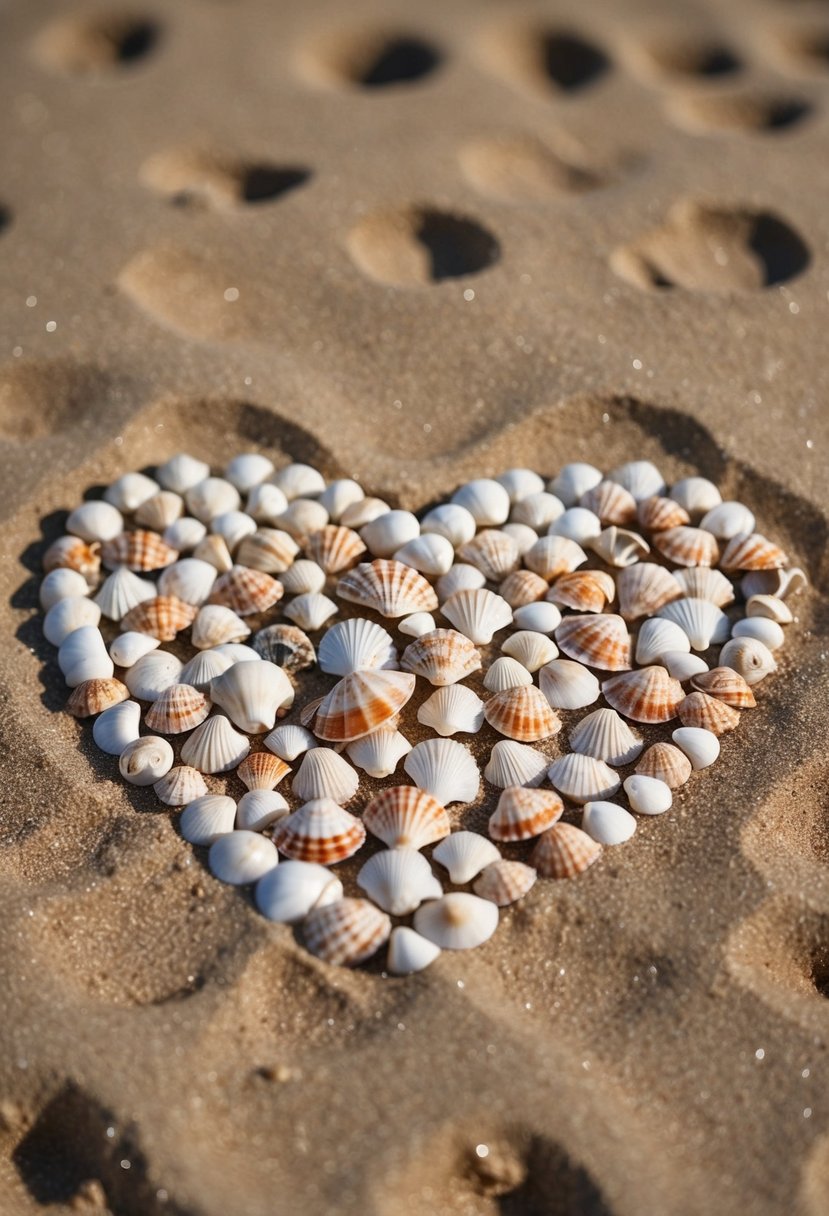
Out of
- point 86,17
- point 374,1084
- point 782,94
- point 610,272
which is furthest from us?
point 86,17

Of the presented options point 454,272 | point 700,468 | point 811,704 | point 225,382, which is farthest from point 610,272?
point 811,704

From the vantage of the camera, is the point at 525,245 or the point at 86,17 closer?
the point at 525,245

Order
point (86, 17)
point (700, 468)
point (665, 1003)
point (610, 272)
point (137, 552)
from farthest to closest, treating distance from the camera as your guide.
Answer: point (86, 17) → point (610, 272) → point (700, 468) → point (137, 552) → point (665, 1003)

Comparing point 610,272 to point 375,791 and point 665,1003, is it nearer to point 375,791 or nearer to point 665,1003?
point 375,791

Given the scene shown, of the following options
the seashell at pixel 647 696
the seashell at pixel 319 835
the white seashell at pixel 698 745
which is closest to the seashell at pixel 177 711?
the seashell at pixel 319 835

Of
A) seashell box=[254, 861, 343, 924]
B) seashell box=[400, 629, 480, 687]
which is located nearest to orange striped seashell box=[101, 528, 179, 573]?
seashell box=[400, 629, 480, 687]

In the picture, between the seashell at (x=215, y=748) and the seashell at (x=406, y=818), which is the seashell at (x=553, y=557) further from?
the seashell at (x=215, y=748)

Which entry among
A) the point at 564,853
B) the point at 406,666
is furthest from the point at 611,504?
the point at 564,853
